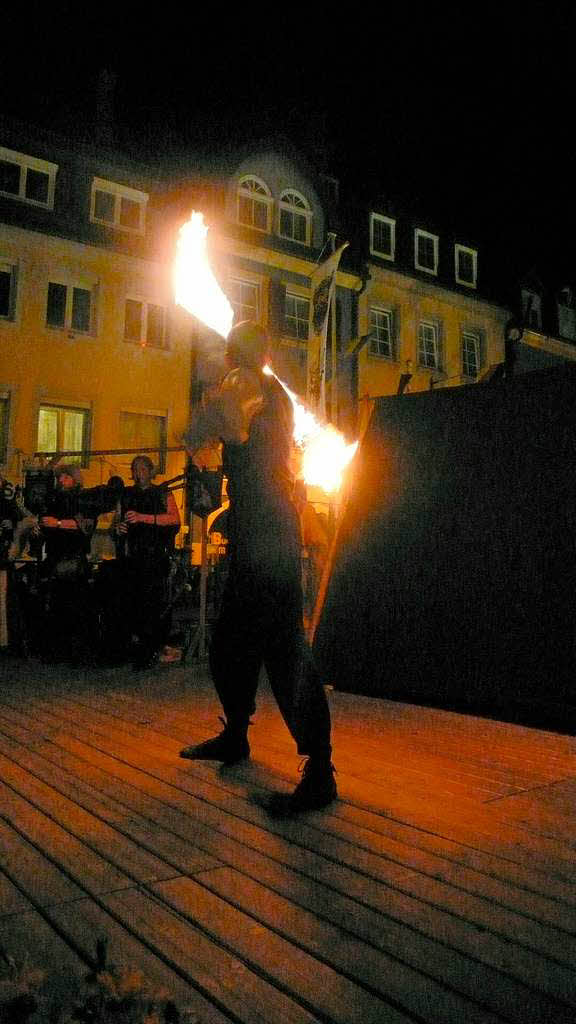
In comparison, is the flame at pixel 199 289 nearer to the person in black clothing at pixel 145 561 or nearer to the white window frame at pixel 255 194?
the person in black clothing at pixel 145 561

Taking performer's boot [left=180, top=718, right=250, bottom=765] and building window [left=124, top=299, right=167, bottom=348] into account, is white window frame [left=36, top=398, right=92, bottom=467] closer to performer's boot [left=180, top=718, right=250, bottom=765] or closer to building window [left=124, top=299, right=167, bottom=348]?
building window [left=124, top=299, right=167, bottom=348]

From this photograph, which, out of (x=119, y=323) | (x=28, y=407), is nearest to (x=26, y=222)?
(x=119, y=323)

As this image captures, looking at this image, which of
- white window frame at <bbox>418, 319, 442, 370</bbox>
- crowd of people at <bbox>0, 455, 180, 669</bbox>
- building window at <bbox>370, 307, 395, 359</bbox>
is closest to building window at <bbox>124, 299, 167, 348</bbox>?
building window at <bbox>370, 307, 395, 359</bbox>

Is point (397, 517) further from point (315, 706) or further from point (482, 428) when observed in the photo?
point (315, 706)

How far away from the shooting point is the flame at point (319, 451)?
738 centimetres

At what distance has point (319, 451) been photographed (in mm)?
7520

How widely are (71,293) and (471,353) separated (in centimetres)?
1432

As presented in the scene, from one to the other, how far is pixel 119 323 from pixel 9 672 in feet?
44.0

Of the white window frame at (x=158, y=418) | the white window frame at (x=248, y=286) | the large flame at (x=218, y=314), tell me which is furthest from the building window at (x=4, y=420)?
the large flame at (x=218, y=314)

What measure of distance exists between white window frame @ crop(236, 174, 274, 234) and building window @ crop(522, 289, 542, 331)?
1135 cm

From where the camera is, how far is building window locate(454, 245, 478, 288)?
2608 cm

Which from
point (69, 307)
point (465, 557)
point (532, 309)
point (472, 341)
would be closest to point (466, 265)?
point (472, 341)

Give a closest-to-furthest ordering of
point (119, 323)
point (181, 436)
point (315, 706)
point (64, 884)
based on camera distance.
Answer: point (64, 884) → point (315, 706) → point (181, 436) → point (119, 323)

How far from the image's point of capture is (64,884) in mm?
2137
